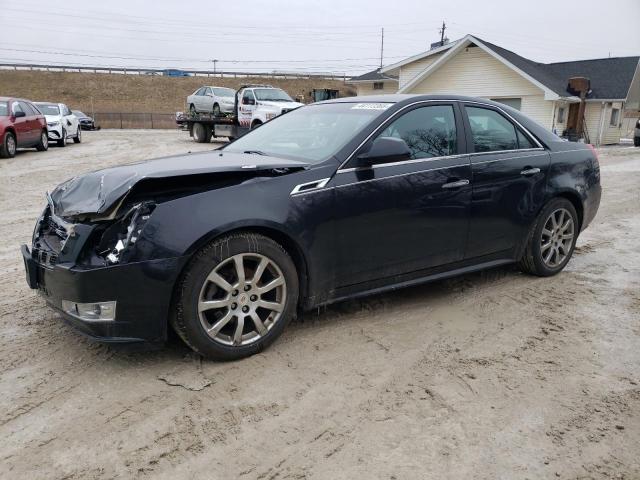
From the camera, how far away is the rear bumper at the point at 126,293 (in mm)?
2982

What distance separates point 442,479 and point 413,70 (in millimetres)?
29197

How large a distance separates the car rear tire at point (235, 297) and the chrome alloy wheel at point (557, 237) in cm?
272

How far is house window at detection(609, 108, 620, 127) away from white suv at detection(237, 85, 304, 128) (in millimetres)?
20551

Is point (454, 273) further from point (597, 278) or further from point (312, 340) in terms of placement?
point (597, 278)

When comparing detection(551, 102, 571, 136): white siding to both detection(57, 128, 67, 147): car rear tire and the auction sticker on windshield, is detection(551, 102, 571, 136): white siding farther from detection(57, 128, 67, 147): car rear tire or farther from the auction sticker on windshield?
the auction sticker on windshield

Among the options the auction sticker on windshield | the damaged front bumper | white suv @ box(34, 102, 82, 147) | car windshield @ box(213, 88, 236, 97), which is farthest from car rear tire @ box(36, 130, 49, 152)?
the damaged front bumper

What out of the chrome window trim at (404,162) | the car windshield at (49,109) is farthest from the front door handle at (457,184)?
the car windshield at (49,109)

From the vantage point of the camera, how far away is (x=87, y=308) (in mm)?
3041

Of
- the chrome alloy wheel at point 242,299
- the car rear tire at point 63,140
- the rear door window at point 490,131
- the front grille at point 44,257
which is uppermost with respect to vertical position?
the rear door window at point 490,131

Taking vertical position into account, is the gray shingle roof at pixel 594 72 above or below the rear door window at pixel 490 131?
above

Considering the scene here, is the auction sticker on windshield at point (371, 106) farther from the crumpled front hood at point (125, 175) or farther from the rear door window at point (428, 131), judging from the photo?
the crumpled front hood at point (125, 175)

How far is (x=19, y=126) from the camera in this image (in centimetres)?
1521

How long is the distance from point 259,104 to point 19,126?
25.4 feet

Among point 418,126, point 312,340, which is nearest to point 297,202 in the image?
point 312,340
